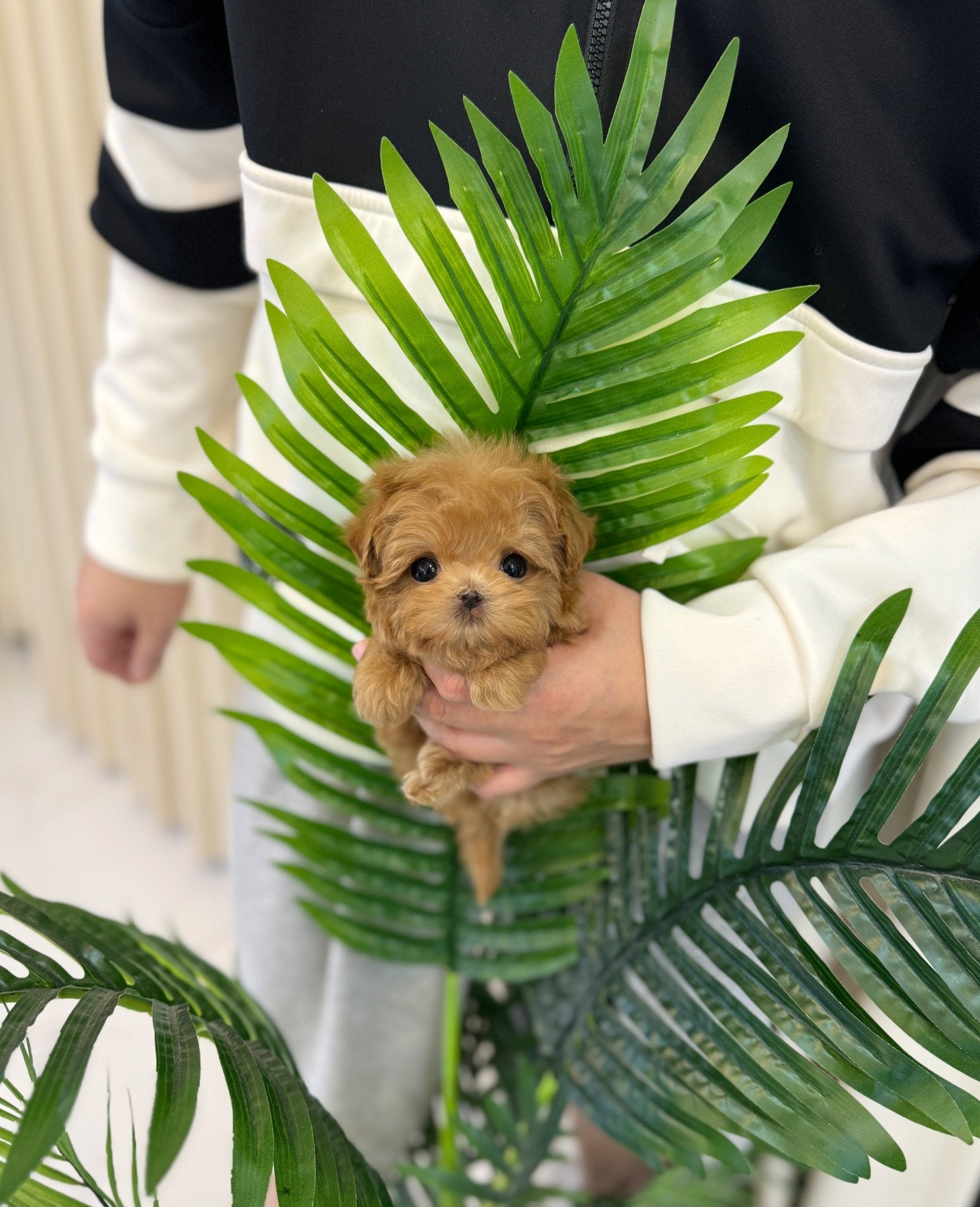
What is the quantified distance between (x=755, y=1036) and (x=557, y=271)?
1.75 feet

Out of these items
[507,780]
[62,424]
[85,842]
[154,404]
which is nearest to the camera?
[507,780]

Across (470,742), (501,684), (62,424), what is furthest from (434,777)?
(62,424)

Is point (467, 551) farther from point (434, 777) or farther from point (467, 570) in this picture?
point (434, 777)

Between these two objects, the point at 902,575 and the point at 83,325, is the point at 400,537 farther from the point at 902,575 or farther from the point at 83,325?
the point at 83,325

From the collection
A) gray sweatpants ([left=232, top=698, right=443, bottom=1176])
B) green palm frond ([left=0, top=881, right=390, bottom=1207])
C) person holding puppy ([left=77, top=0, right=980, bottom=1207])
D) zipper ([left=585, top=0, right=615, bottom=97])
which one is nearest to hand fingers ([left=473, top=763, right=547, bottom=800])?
person holding puppy ([left=77, top=0, right=980, bottom=1207])

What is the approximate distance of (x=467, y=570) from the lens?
56cm

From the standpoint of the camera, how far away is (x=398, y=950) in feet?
3.02

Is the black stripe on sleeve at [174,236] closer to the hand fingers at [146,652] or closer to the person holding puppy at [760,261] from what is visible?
the person holding puppy at [760,261]

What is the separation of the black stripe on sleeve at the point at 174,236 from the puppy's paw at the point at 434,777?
1.75ft

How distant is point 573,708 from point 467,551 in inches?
6.2

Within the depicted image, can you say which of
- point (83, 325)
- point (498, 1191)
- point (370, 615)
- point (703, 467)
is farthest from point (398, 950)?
point (83, 325)

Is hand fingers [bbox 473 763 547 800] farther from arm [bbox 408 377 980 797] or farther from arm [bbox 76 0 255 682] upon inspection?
arm [bbox 76 0 255 682]

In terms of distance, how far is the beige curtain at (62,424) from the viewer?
138 cm

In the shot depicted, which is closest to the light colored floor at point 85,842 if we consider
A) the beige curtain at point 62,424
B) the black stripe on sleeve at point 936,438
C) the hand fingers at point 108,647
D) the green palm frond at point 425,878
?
the beige curtain at point 62,424
